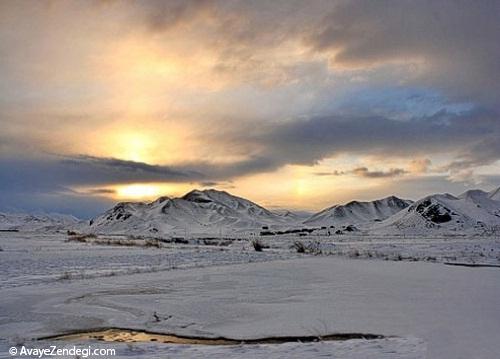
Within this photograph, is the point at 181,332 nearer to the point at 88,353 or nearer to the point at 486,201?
the point at 88,353

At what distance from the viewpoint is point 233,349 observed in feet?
31.7

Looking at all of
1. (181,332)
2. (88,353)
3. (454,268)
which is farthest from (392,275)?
(88,353)

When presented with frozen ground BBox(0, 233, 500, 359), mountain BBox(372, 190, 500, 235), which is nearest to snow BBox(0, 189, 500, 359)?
frozen ground BBox(0, 233, 500, 359)

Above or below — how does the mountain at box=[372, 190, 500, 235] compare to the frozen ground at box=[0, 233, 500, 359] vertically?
above

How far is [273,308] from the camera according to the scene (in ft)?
46.8

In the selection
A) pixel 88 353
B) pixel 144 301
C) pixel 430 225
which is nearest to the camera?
pixel 88 353

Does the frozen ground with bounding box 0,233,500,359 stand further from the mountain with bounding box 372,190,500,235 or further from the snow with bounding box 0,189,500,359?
the mountain with bounding box 372,190,500,235

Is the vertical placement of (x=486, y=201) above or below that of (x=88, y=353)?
above

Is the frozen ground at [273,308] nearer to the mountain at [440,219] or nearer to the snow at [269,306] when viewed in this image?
the snow at [269,306]

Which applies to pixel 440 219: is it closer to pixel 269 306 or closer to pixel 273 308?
pixel 269 306

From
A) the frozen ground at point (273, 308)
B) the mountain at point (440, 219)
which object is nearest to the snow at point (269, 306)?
the frozen ground at point (273, 308)

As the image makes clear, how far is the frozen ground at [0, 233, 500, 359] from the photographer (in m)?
9.63

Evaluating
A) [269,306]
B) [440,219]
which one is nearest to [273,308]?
[269,306]

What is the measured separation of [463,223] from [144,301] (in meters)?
102
